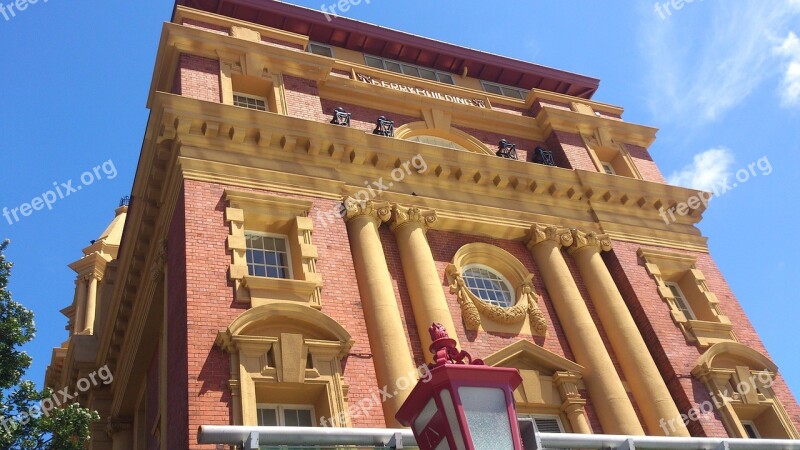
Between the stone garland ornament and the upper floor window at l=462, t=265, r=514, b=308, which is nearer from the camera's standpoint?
the stone garland ornament

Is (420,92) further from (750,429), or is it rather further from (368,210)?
(750,429)

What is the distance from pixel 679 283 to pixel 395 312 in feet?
31.8

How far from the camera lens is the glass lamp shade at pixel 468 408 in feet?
15.8

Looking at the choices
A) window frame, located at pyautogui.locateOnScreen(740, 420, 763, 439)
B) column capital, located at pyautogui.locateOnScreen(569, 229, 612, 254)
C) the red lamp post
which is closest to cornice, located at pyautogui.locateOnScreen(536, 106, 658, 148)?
column capital, located at pyautogui.locateOnScreen(569, 229, 612, 254)

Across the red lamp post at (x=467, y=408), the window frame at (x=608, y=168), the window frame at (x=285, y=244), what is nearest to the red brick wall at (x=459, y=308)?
the window frame at (x=285, y=244)

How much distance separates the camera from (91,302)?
33562 mm

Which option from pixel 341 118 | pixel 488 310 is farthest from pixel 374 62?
pixel 488 310

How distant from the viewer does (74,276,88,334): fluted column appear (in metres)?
33.1

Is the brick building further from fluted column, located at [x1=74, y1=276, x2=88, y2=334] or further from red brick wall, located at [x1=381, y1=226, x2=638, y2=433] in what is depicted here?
fluted column, located at [x1=74, y1=276, x2=88, y2=334]

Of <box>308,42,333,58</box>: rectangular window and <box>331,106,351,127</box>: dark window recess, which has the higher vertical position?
<box>308,42,333,58</box>: rectangular window

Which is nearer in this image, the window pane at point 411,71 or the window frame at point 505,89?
the window pane at point 411,71

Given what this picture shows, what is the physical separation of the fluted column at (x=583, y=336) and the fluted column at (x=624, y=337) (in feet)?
1.64

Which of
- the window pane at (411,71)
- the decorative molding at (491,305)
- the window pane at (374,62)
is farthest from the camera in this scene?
the window pane at (411,71)

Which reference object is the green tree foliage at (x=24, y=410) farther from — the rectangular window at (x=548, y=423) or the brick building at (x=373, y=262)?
the rectangular window at (x=548, y=423)
